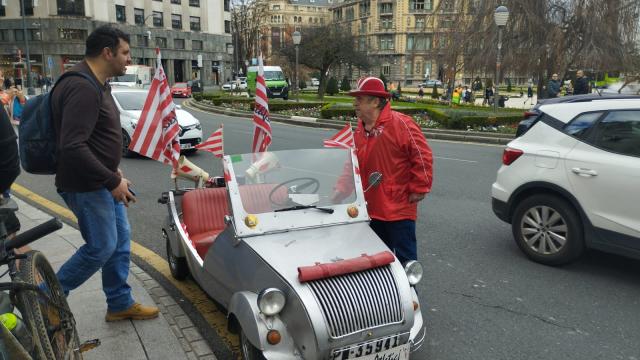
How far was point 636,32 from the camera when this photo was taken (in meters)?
22.5

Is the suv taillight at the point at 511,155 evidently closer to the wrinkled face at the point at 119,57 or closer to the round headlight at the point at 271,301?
the round headlight at the point at 271,301

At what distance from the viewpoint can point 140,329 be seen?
373cm

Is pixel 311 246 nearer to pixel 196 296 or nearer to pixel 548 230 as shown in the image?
pixel 196 296

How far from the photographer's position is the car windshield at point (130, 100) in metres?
12.7

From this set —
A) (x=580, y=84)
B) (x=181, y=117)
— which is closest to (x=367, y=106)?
(x=181, y=117)

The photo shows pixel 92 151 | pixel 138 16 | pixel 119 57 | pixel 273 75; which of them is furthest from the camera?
pixel 138 16

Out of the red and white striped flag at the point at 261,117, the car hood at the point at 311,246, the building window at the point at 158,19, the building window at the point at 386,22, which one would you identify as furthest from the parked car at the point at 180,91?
the building window at the point at 386,22

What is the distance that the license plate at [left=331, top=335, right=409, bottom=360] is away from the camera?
2764mm

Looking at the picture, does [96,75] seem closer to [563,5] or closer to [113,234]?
[113,234]

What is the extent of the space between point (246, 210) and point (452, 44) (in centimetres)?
2293

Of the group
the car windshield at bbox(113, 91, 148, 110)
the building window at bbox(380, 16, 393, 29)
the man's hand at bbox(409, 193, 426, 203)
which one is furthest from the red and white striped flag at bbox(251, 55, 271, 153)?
the building window at bbox(380, 16, 393, 29)

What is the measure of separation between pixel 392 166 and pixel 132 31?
66716 mm

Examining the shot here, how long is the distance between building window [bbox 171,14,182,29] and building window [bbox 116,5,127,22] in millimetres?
7158

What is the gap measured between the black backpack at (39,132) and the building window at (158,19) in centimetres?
6980
